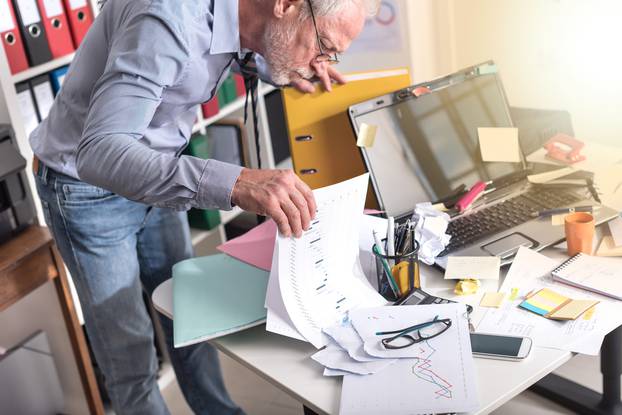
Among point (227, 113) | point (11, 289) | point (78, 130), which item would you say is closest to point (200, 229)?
point (227, 113)

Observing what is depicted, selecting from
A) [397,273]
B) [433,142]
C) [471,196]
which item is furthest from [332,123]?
[397,273]

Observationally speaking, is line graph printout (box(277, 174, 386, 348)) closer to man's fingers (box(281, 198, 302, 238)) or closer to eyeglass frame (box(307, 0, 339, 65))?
man's fingers (box(281, 198, 302, 238))

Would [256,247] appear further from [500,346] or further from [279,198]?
[500,346]

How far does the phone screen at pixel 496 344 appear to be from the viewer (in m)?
1.24

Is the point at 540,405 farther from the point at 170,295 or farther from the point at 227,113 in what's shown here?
the point at 227,113

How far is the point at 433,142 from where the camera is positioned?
1749mm

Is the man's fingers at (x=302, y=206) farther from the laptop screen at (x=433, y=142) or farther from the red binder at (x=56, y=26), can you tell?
the red binder at (x=56, y=26)

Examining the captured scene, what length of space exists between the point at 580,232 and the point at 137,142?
88 centimetres

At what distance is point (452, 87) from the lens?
1812 millimetres

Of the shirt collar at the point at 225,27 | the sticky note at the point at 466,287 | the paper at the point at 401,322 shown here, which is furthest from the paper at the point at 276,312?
the shirt collar at the point at 225,27

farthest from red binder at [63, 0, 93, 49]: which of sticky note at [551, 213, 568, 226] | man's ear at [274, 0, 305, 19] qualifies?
sticky note at [551, 213, 568, 226]

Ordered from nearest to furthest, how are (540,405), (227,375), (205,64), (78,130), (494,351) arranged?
(494,351) < (205,64) < (78,130) < (540,405) < (227,375)

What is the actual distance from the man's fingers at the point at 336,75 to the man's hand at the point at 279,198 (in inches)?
22.2

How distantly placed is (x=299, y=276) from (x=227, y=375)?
1.26 metres
